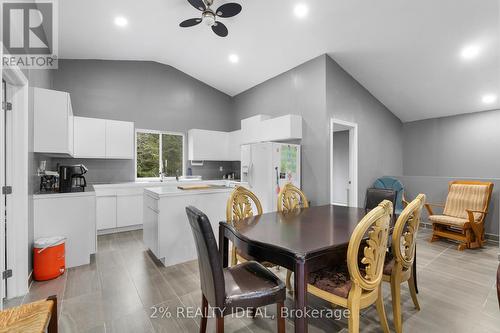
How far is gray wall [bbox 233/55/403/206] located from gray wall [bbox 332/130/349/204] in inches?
Answer: 43.0

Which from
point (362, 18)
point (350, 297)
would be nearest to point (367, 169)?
point (362, 18)

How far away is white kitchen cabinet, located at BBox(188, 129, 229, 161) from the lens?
17.9 feet

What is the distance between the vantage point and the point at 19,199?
88.3 inches

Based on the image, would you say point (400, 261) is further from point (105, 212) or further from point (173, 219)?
point (105, 212)

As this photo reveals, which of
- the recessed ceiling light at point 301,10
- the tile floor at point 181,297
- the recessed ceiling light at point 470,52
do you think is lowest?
the tile floor at point 181,297

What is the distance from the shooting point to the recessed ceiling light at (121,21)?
352 centimetres

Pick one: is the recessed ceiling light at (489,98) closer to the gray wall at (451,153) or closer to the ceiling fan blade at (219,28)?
the gray wall at (451,153)

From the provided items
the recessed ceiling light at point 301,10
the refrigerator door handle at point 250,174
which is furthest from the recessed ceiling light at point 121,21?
the refrigerator door handle at point 250,174

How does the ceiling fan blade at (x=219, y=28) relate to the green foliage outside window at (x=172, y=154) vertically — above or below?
above

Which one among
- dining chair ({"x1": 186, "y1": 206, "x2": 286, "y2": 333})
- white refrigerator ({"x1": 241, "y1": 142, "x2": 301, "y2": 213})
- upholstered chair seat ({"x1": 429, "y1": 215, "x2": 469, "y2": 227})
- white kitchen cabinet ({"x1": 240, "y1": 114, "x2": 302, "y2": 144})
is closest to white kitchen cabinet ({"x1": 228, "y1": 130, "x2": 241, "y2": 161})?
white kitchen cabinet ({"x1": 240, "y1": 114, "x2": 302, "y2": 144})

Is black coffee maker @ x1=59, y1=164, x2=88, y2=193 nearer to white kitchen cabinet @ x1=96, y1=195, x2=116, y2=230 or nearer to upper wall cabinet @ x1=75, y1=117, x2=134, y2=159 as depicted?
white kitchen cabinet @ x1=96, y1=195, x2=116, y2=230

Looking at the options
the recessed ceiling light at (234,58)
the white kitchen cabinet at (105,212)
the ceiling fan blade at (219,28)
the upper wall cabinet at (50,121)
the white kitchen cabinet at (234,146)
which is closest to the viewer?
the upper wall cabinet at (50,121)

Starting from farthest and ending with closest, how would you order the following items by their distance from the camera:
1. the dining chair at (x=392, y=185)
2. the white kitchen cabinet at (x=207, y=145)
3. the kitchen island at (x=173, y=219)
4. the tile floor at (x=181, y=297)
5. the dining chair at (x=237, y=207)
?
the white kitchen cabinet at (x=207, y=145)
the dining chair at (x=392, y=185)
the kitchen island at (x=173, y=219)
the dining chair at (x=237, y=207)
the tile floor at (x=181, y=297)

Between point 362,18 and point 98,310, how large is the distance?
444 centimetres
